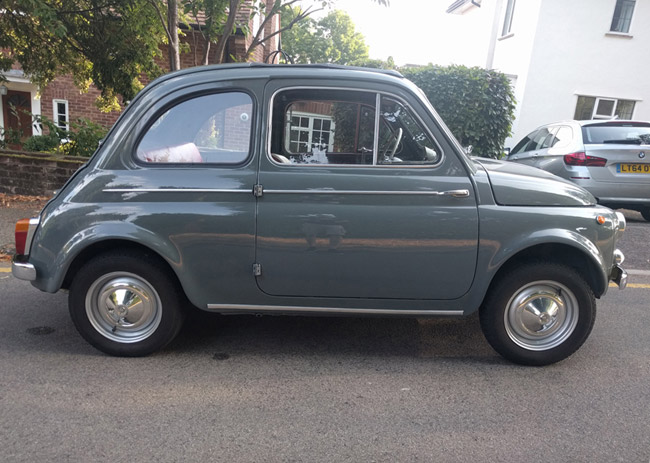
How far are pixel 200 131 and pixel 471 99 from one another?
7.31 meters

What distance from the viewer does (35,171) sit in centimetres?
758

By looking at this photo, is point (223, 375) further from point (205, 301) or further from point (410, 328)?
point (410, 328)

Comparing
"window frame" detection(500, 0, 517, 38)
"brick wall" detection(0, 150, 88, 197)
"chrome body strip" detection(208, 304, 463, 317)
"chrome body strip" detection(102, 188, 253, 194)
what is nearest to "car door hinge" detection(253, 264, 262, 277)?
"chrome body strip" detection(208, 304, 463, 317)

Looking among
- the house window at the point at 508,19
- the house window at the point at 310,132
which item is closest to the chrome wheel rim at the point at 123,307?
the house window at the point at 310,132

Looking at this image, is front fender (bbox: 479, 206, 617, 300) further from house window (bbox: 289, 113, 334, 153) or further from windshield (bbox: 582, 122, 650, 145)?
windshield (bbox: 582, 122, 650, 145)

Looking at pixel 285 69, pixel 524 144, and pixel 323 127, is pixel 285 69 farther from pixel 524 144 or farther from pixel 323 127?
pixel 524 144

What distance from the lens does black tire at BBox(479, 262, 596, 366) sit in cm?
313

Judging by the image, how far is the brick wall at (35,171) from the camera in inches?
297

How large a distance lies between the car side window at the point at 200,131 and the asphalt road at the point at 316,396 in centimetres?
136

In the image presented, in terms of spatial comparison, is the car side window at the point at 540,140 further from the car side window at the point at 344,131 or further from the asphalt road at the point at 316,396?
the car side window at the point at 344,131

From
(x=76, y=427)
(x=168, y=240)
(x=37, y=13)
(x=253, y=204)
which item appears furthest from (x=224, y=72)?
(x=37, y=13)

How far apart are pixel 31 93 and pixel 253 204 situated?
15.6 metres

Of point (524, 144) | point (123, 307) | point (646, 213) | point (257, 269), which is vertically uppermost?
point (524, 144)

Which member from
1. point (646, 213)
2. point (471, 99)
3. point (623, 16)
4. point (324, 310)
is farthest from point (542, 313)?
point (623, 16)
